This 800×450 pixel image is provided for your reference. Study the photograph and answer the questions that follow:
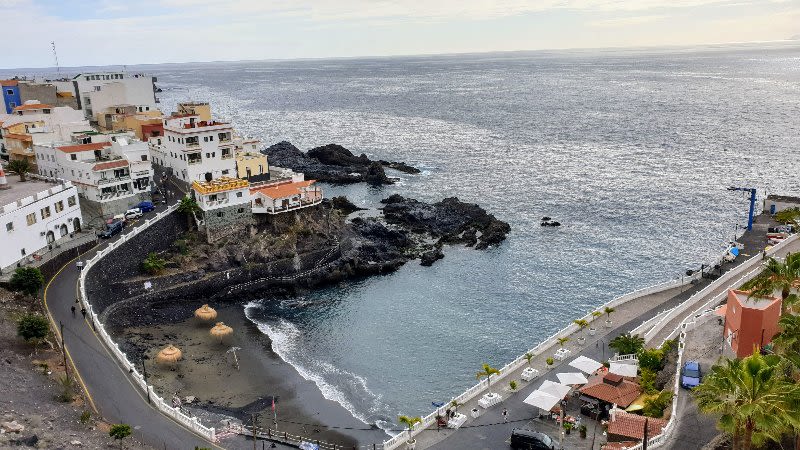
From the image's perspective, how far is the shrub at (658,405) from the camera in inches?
1294

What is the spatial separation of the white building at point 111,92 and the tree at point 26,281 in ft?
184

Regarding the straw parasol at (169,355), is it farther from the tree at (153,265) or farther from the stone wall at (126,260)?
the tree at (153,265)

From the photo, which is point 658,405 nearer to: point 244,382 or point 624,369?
point 624,369

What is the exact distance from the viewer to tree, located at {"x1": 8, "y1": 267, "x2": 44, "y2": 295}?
155ft

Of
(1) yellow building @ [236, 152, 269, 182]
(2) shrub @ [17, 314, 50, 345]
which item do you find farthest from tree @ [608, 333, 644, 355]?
(1) yellow building @ [236, 152, 269, 182]

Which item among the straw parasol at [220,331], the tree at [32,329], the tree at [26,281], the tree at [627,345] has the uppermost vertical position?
the tree at [26,281]

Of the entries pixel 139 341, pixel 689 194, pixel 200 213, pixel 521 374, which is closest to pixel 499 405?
pixel 521 374

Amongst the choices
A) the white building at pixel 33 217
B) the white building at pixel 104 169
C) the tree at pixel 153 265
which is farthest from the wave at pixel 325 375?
the white building at pixel 104 169

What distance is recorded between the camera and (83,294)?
1951 inches

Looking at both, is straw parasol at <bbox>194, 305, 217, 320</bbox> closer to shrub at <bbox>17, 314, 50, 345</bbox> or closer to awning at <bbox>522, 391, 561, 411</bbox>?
shrub at <bbox>17, 314, 50, 345</bbox>

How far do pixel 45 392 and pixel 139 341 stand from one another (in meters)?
15.5

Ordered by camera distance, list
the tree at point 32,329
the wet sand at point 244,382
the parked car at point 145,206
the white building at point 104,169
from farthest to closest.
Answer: the parked car at point 145,206 → the white building at point 104,169 → the wet sand at point 244,382 → the tree at point 32,329

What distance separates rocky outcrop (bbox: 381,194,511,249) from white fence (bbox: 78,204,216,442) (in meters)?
32.1

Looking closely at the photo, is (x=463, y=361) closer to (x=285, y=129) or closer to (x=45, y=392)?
(x=45, y=392)
